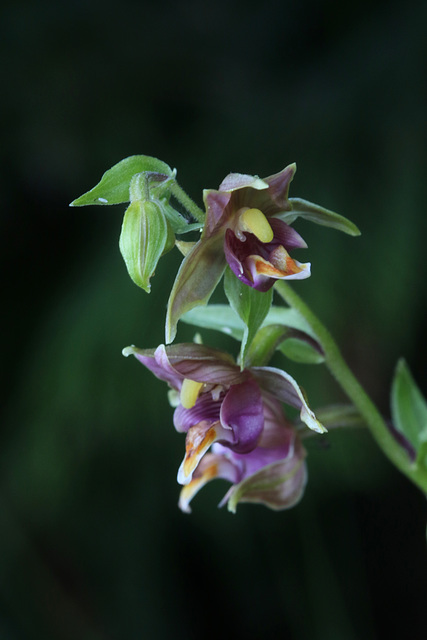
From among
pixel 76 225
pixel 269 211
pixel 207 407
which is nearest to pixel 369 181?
pixel 76 225

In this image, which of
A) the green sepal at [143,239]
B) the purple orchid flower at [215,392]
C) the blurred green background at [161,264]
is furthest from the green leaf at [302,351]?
the blurred green background at [161,264]

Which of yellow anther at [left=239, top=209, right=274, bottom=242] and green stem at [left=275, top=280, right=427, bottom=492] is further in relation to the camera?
green stem at [left=275, top=280, right=427, bottom=492]

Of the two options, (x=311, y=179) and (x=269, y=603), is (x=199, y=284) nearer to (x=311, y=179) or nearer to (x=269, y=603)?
(x=311, y=179)

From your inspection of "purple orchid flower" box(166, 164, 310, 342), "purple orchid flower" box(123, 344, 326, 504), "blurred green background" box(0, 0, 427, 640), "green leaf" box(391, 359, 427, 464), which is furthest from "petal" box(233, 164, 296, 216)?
"blurred green background" box(0, 0, 427, 640)

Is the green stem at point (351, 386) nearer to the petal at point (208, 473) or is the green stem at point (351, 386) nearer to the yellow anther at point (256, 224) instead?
the yellow anther at point (256, 224)

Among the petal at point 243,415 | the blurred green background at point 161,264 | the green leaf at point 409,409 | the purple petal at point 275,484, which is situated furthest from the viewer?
the blurred green background at point 161,264

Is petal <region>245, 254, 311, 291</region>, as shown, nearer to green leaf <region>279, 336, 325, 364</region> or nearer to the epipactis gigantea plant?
the epipactis gigantea plant

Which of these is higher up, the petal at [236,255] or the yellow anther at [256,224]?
the yellow anther at [256,224]

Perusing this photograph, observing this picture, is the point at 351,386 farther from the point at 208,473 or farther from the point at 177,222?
the point at 177,222
